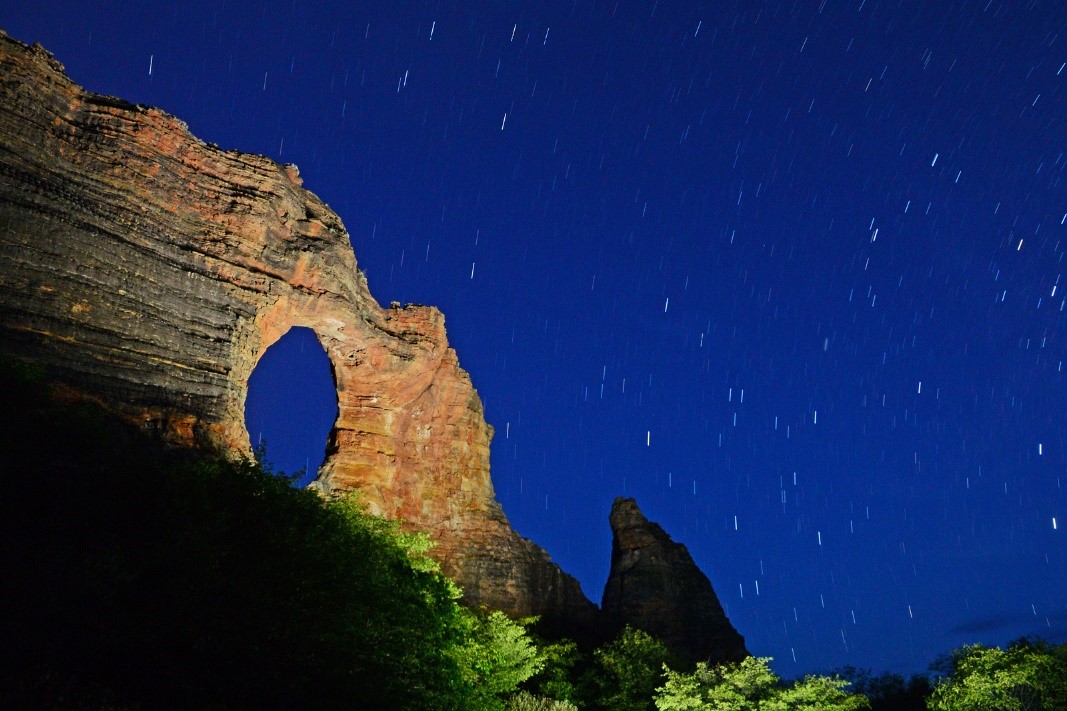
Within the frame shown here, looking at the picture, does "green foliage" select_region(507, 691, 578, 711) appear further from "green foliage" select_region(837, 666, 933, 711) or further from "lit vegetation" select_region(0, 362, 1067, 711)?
"green foliage" select_region(837, 666, 933, 711)

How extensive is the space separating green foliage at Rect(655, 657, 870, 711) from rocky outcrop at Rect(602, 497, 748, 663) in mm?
16720

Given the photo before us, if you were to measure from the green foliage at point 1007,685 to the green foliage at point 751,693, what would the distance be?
4.19 meters

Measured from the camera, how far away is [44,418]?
16.4m

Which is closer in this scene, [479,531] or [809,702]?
[809,702]

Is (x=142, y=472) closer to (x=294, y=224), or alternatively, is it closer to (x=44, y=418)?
(x=44, y=418)

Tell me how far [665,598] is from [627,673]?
47.3 feet

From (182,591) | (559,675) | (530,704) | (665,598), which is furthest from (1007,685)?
(182,591)

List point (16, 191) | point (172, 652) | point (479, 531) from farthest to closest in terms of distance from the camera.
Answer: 1. point (479, 531)
2. point (16, 191)
3. point (172, 652)

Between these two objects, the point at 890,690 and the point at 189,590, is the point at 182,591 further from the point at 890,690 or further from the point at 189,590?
the point at 890,690

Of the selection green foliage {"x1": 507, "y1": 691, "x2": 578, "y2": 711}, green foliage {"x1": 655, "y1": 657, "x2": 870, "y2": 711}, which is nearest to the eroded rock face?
green foliage {"x1": 507, "y1": 691, "x2": 578, "y2": 711}

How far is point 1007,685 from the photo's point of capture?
27.4 m

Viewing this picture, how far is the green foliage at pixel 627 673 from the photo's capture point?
34.2 meters

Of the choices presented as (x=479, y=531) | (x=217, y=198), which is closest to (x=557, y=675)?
(x=479, y=531)

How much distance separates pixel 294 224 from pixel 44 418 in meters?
17.5
